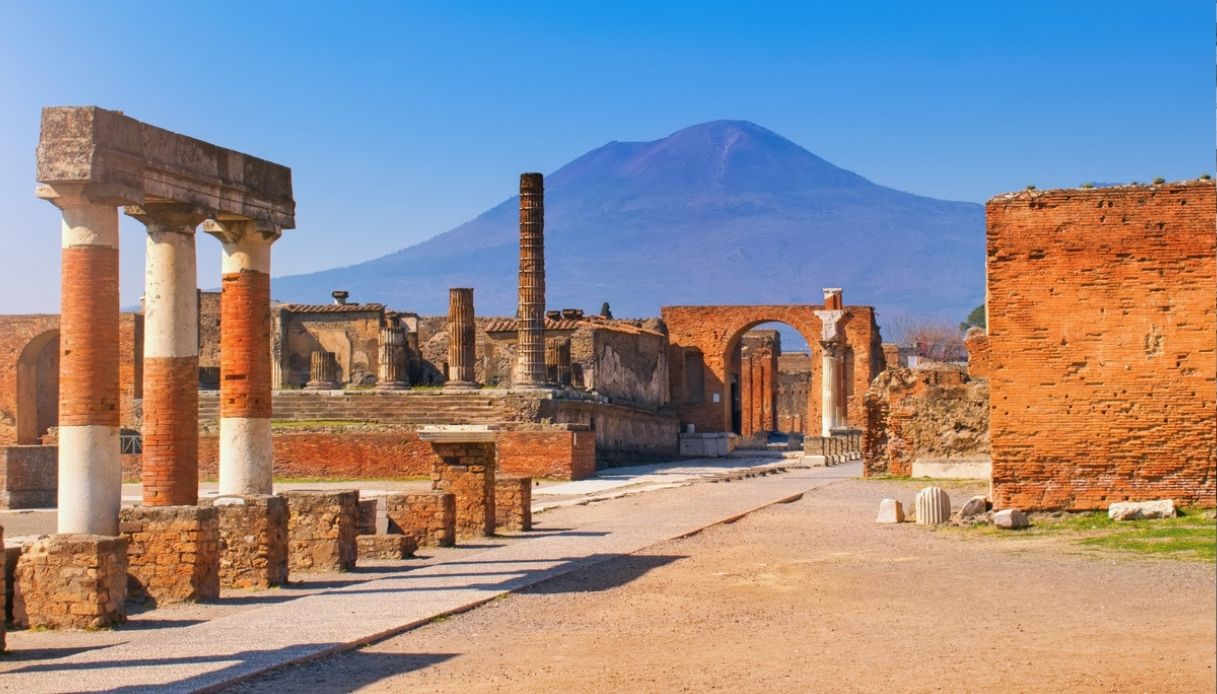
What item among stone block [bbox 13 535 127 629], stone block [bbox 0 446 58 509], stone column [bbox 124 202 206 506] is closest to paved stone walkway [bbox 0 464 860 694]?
stone block [bbox 13 535 127 629]

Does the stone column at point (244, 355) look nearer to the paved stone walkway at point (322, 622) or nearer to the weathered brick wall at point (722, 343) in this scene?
the paved stone walkway at point (322, 622)

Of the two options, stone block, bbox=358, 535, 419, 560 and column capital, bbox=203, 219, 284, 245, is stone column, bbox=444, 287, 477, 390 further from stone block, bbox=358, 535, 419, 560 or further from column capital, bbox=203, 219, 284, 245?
column capital, bbox=203, 219, 284, 245

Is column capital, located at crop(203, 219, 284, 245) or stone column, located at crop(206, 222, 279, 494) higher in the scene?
column capital, located at crop(203, 219, 284, 245)

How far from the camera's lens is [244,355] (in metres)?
17.0

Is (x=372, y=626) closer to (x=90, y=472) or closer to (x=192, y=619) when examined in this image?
(x=192, y=619)

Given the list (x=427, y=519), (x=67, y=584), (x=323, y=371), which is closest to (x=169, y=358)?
(x=67, y=584)

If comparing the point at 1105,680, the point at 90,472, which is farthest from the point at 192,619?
the point at 1105,680

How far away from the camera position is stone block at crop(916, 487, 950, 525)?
67.3 feet

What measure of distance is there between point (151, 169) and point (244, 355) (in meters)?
2.53

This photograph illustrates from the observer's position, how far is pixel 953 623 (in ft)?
40.2

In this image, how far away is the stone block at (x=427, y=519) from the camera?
19.3 m

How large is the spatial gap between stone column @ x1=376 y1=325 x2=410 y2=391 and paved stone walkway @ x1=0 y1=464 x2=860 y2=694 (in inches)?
833

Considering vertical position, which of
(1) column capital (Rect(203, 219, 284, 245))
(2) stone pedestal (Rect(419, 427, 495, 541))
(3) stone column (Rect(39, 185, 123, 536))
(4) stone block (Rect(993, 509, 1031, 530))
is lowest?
(4) stone block (Rect(993, 509, 1031, 530))

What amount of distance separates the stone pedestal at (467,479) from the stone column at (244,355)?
3728 millimetres
